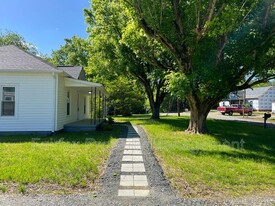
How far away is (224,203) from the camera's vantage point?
14.5 feet

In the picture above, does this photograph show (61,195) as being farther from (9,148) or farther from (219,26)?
(219,26)

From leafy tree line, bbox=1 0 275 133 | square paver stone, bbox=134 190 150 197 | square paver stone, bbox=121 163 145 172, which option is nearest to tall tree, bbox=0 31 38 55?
leafy tree line, bbox=1 0 275 133

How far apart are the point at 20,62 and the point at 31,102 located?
210cm

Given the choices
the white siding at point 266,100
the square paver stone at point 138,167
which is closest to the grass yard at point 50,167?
the square paver stone at point 138,167

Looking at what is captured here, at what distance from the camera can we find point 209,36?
10414 mm

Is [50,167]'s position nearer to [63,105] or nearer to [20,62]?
[63,105]

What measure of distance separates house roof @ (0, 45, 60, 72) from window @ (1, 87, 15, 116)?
3.54ft

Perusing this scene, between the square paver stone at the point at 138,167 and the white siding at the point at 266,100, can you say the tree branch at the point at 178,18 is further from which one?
the white siding at the point at 266,100

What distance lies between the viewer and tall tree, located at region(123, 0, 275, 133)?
10.1m

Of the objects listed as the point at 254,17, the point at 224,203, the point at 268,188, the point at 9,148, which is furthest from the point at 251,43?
the point at 9,148

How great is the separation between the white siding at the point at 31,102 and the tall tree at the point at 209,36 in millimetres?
5452

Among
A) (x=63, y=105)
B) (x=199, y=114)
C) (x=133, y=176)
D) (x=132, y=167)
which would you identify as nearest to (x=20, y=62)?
(x=63, y=105)

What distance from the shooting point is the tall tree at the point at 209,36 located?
10.1 metres

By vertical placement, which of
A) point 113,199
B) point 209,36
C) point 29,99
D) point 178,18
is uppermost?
point 178,18
